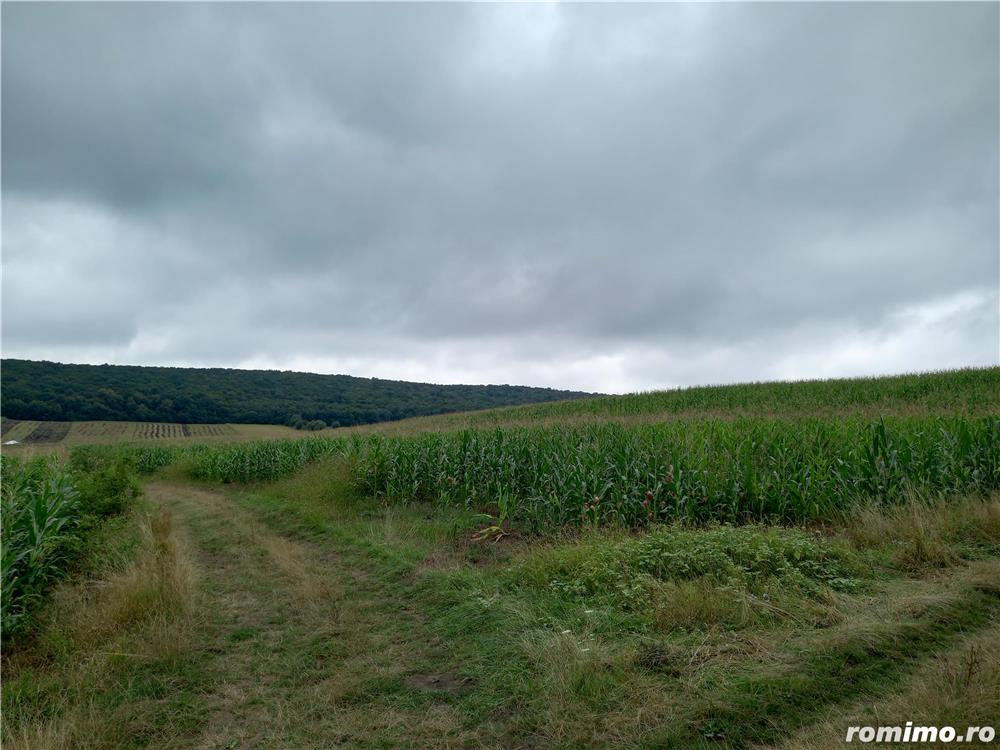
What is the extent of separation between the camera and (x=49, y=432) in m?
48.5

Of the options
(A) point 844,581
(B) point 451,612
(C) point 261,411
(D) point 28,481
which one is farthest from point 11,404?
(A) point 844,581

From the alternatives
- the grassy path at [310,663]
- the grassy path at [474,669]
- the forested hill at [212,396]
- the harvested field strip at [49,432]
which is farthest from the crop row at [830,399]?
the harvested field strip at [49,432]

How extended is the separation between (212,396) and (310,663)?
73217 millimetres

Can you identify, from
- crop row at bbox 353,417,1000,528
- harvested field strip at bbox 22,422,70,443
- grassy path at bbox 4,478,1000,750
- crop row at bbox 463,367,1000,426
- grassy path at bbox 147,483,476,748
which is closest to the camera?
grassy path at bbox 4,478,1000,750

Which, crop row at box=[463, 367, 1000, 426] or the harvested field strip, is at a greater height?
crop row at box=[463, 367, 1000, 426]

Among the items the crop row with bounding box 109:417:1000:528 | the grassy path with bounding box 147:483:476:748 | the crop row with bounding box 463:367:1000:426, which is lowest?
the grassy path with bounding box 147:483:476:748

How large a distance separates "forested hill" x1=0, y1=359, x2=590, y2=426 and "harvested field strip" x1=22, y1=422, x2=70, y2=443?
12.5 ft

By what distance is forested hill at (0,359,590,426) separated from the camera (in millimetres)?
58188

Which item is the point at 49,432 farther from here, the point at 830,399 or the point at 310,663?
the point at 830,399

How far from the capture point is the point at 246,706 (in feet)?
14.3

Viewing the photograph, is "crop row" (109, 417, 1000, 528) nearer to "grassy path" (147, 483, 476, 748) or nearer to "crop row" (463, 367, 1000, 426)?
"grassy path" (147, 483, 476, 748)

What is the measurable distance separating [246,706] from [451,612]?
7.31 ft

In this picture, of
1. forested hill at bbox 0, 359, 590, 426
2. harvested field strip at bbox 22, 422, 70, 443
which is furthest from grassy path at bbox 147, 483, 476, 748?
forested hill at bbox 0, 359, 590, 426

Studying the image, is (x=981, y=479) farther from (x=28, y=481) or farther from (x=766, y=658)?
(x=28, y=481)
